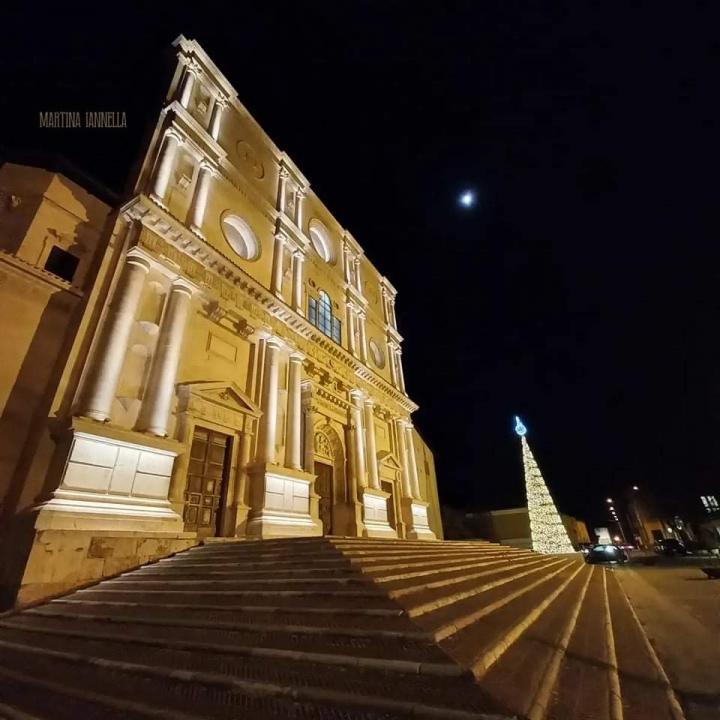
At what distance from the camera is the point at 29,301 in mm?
7707

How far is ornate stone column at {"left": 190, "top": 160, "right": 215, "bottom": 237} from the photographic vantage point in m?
10.3

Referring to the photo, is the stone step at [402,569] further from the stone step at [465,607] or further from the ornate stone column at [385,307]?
the ornate stone column at [385,307]

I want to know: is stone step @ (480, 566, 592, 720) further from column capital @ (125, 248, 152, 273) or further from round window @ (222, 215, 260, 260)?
round window @ (222, 215, 260, 260)

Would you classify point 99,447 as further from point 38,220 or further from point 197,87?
point 197,87

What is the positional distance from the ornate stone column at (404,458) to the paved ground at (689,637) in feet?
29.6

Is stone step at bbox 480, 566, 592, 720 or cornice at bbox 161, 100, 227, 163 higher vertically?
cornice at bbox 161, 100, 227, 163

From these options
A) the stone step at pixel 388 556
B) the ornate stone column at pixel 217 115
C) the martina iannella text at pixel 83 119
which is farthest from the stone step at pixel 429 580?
the martina iannella text at pixel 83 119

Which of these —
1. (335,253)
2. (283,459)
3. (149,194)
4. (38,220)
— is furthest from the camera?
(335,253)

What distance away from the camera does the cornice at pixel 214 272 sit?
8.72 meters

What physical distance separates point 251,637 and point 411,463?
14937 millimetres

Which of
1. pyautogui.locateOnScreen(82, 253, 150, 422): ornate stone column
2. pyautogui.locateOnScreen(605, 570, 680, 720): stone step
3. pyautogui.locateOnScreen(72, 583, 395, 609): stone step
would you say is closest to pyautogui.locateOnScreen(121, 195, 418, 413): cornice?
pyautogui.locateOnScreen(82, 253, 150, 422): ornate stone column

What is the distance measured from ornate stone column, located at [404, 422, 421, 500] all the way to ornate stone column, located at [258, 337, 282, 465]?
29.4 feet

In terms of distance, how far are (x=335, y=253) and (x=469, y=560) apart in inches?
625

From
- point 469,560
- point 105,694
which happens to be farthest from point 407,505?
point 105,694
